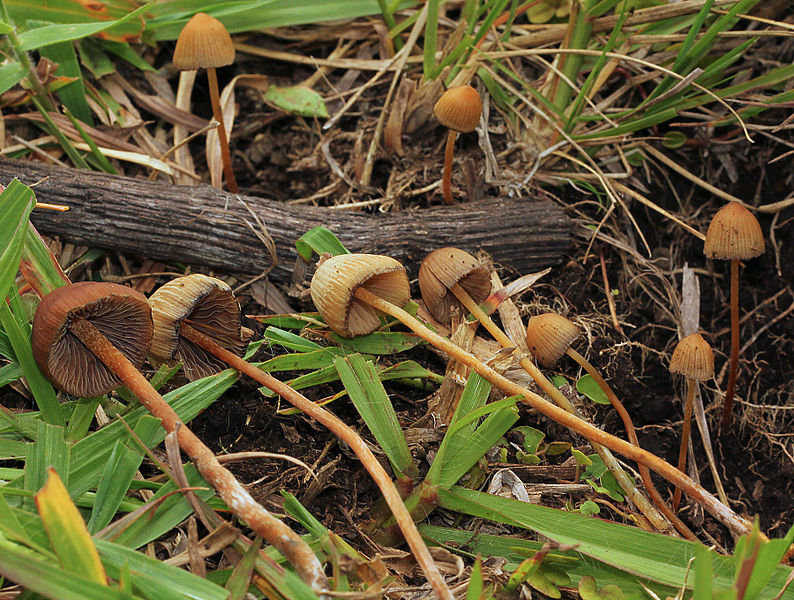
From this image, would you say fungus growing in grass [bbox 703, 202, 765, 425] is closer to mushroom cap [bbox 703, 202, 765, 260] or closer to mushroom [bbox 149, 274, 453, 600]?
mushroom cap [bbox 703, 202, 765, 260]

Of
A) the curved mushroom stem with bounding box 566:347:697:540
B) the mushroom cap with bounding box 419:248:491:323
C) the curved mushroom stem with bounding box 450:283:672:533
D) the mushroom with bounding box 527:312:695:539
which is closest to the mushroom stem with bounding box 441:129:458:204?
the mushroom cap with bounding box 419:248:491:323

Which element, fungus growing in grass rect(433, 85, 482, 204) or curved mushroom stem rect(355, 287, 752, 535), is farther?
fungus growing in grass rect(433, 85, 482, 204)

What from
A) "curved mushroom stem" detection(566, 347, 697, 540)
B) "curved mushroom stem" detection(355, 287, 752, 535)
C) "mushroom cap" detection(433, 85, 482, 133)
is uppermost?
"mushroom cap" detection(433, 85, 482, 133)

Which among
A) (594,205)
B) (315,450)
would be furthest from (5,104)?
(594,205)

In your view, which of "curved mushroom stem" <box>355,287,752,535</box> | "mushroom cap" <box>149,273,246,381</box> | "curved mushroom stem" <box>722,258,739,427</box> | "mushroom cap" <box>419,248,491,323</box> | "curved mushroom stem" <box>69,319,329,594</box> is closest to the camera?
"curved mushroom stem" <box>69,319,329,594</box>

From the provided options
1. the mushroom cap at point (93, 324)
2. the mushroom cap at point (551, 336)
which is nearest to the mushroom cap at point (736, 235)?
the mushroom cap at point (551, 336)

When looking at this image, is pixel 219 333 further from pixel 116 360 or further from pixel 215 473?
pixel 215 473
